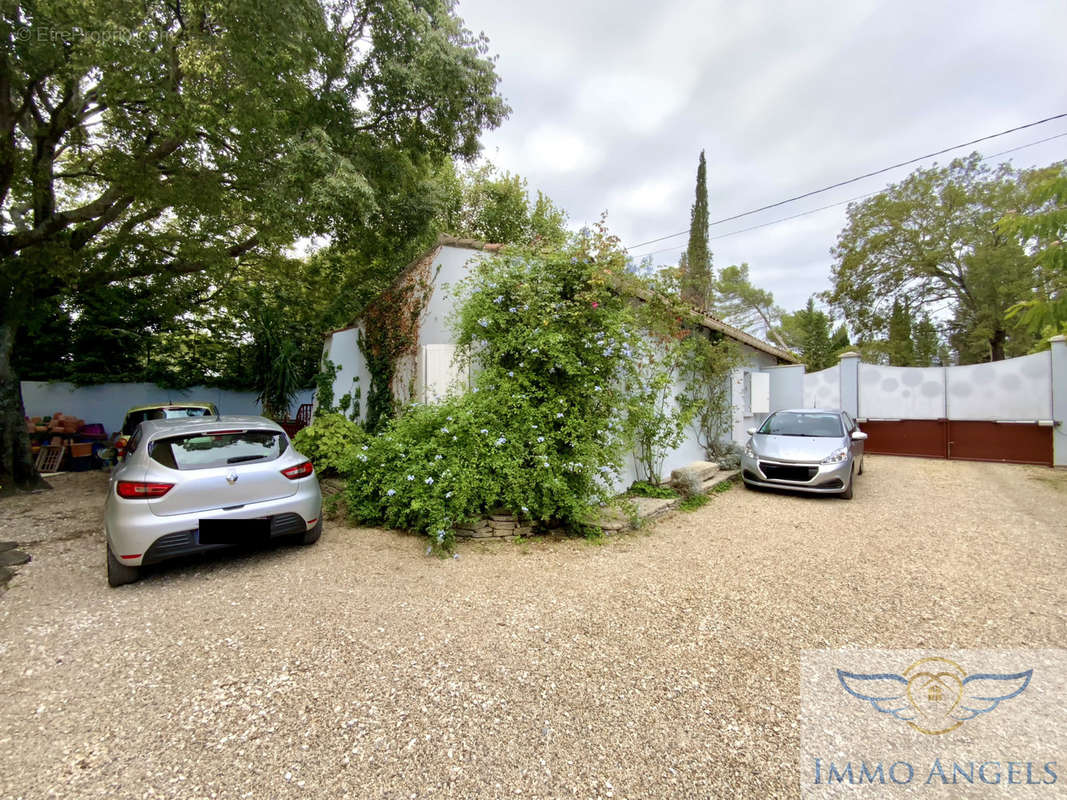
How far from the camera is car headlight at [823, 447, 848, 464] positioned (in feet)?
20.7

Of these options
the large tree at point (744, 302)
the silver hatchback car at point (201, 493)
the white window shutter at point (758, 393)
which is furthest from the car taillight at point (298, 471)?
the large tree at point (744, 302)

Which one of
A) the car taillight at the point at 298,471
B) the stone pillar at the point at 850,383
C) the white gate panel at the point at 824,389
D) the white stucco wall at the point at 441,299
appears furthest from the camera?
the white gate panel at the point at 824,389

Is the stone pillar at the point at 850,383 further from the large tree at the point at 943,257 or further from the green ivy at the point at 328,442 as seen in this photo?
the green ivy at the point at 328,442

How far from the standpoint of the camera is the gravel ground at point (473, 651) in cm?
176

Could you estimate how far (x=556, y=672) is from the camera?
2371mm

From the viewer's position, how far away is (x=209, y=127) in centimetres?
620

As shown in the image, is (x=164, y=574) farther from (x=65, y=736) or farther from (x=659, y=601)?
(x=659, y=601)

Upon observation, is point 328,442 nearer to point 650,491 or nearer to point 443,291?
point 443,291

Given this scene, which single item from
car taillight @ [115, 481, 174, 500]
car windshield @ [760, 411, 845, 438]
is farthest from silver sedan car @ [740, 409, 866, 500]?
car taillight @ [115, 481, 174, 500]

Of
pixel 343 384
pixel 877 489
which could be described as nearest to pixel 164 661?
pixel 343 384

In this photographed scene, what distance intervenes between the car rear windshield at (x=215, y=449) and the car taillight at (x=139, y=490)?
0.19 m

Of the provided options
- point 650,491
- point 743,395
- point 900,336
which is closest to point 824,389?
point 743,395

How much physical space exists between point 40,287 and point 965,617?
13427 millimetres

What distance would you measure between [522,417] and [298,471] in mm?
2259
